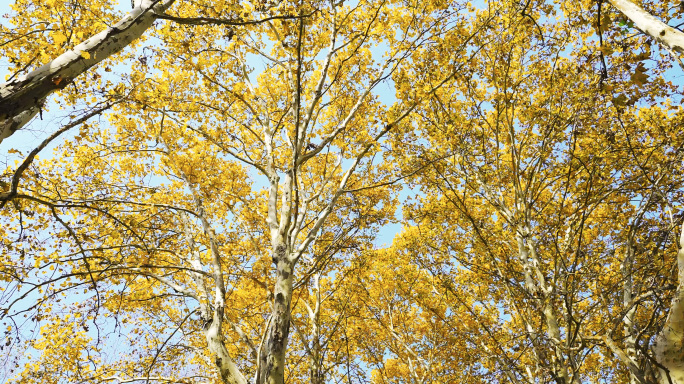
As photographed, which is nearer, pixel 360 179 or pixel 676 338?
pixel 676 338

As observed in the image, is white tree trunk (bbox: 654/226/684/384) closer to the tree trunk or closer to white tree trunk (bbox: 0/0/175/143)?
the tree trunk

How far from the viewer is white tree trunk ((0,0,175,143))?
2553 mm

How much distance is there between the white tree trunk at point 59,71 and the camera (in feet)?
8.38

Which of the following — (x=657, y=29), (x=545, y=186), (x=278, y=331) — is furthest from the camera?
(x=545, y=186)

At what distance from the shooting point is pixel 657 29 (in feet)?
8.68

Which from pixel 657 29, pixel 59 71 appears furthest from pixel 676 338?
pixel 59 71

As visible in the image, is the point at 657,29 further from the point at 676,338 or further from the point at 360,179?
→ the point at 360,179

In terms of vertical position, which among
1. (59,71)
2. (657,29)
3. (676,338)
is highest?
(59,71)

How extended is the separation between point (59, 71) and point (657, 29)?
4.56 m

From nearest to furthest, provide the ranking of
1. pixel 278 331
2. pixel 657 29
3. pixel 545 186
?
1. pixel 657 29
2. pixel 278 331
3. pixel 545 186

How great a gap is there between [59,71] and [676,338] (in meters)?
5.20

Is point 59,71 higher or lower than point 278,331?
higher

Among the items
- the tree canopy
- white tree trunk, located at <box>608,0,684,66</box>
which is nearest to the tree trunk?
the tree canopy

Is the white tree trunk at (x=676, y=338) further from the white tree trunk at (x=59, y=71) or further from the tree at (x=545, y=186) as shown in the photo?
the white tree trunk at (x=59, y=71)
